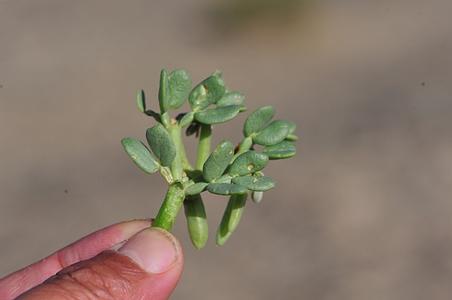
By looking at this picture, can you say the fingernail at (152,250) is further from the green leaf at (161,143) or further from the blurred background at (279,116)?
the blurred background at (279,116)

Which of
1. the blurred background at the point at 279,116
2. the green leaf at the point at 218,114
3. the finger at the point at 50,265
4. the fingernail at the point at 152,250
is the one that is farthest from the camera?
the blurred background at the point at 279,116

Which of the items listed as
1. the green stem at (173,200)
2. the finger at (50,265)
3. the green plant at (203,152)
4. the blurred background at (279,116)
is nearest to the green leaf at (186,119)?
the green plant at (203,152)

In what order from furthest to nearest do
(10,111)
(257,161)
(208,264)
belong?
(10,111) < (208,264) < (257,161)

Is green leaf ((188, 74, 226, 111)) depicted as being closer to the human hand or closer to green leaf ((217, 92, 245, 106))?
green leaf ((217, 92, 245, 106))

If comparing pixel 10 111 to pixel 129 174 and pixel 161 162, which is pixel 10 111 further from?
pixel 161 162

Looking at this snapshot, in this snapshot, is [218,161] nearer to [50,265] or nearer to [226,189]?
[226,189]

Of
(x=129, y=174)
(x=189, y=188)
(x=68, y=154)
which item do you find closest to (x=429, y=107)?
(x=129, y=174)

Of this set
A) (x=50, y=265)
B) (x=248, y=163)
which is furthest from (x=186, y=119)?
(x=50, y=265)
